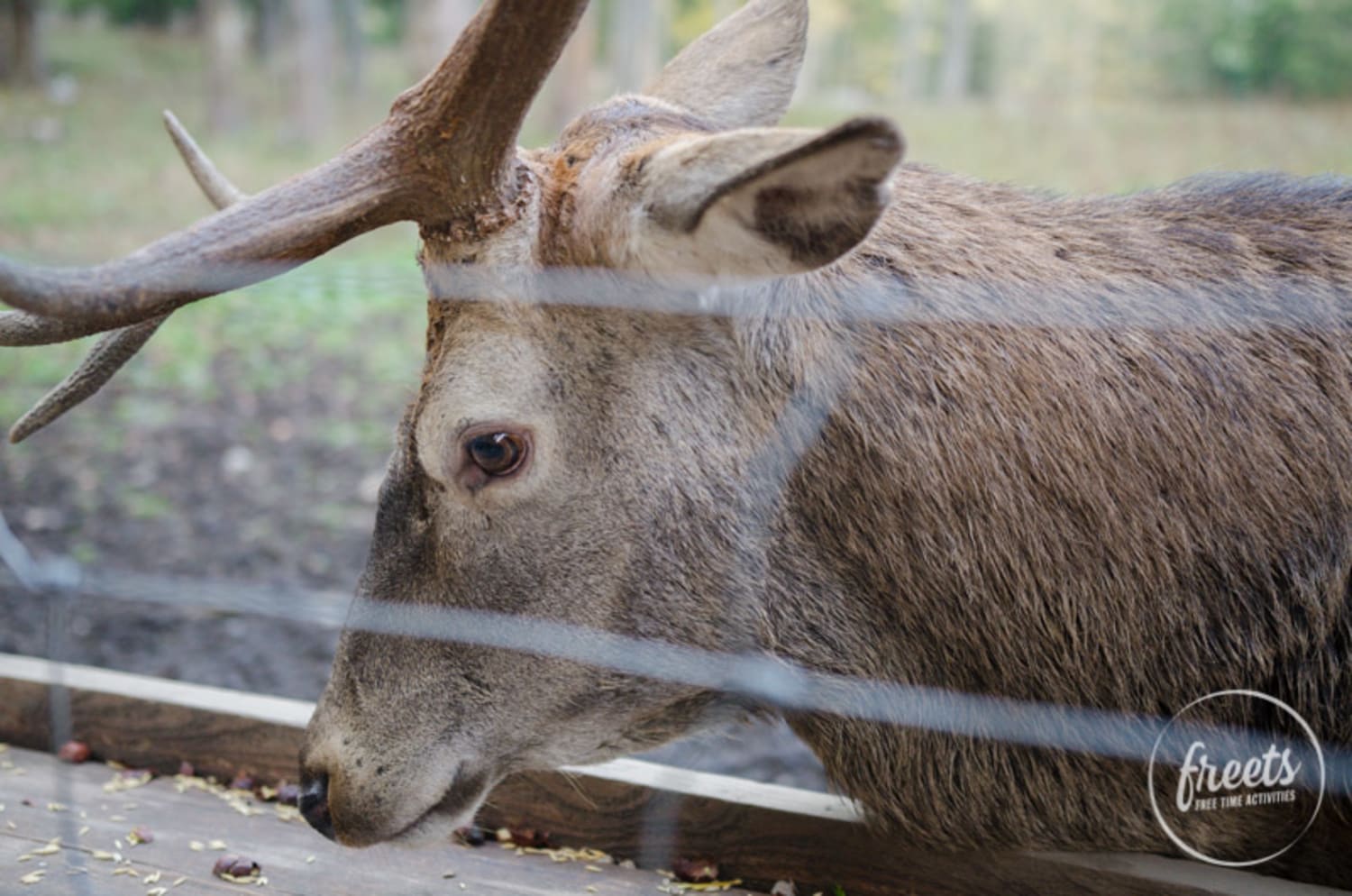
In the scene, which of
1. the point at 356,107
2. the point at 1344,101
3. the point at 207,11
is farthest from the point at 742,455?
the point at 356,107

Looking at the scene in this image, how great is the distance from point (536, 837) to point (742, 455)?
3.36 ft

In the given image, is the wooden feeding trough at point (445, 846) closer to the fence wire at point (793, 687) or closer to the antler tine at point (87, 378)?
the fence wire at point (793, 687)

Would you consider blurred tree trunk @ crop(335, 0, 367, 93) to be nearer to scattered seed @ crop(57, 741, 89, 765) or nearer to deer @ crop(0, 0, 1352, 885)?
scattered seed @ crop(57, 741, 89, 765)

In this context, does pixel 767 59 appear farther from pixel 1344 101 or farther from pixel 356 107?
pixel 356 107

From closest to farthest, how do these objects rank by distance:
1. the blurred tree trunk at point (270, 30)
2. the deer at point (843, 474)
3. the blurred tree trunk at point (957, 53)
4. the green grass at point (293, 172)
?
1. the deer at point (843, 474)
2. the green grass at point (293, 172)
3. the blurred tree trunk at point (957, 53)
4. the blurred tree trunk at point (270, 30)

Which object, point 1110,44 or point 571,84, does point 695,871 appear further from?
point 571,84

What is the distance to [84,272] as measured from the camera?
1838 mm

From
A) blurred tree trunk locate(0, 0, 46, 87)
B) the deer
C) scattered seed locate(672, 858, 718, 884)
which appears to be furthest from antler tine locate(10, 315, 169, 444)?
blurred tree trunk locate(0, 0, 46, 87)

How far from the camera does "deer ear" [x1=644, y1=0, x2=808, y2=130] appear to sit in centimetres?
265

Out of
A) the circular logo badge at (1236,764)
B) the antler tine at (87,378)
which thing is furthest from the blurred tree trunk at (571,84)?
the circular logo badge at (1236,764)

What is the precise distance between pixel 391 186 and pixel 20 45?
46.2ft

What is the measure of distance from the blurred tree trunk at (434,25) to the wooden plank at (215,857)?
1138 cm

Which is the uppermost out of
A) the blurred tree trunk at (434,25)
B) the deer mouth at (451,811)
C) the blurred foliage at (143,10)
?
the blurred foliage at (143,10)

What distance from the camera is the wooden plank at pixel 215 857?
96.5 inches
